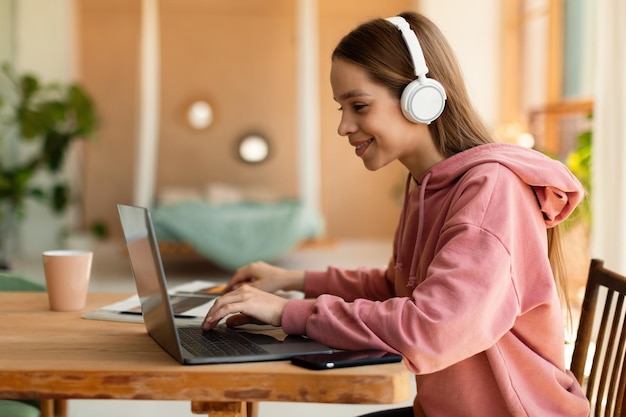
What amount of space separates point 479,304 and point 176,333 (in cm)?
38

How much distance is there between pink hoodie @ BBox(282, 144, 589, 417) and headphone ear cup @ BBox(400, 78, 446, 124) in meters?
0.09

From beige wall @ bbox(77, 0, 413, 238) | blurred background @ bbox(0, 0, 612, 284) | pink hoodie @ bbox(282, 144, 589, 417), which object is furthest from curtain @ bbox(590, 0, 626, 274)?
beige wall @ bbox(77, 0, 413, 238)

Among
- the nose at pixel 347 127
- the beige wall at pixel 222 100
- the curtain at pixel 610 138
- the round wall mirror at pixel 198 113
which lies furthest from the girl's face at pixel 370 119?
the round wall mirror at pixel 198 113

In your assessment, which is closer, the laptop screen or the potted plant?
the laptop screen

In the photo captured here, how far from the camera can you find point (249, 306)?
3.62 feet

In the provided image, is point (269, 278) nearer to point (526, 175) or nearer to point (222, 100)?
point (526, 175)

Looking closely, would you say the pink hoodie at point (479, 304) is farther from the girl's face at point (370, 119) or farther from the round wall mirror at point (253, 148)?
the round wall mirror at point (253, 148)

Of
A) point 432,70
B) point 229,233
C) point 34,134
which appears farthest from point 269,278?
point 34,134

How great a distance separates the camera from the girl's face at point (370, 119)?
1.24 metres

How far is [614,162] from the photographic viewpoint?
11.2 feet

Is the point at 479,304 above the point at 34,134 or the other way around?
the other way around

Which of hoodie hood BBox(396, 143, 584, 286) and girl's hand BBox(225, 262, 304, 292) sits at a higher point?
hoodie hood BBox(396, 143, 584, 286)

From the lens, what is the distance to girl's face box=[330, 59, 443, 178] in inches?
48.6

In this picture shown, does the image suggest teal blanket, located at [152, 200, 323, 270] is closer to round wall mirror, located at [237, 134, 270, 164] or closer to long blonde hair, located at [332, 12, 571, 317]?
round wall mirror, located at [237, 134, 270, 164]
